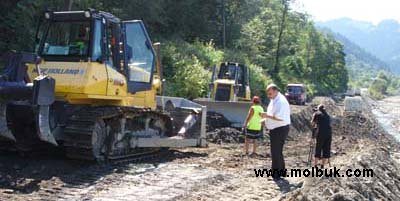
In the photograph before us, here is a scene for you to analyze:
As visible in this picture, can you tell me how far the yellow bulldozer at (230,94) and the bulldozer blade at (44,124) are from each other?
33.3ft

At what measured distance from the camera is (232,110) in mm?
19516

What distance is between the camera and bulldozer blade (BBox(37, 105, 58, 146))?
945 centimetres

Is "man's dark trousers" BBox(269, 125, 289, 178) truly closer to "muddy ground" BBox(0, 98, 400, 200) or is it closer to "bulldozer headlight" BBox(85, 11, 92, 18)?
"muddy ground" BBox(0, 98, 400, 200)

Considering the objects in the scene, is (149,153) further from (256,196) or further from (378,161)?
(378,161)

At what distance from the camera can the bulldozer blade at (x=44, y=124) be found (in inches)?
372

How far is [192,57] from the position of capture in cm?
3080

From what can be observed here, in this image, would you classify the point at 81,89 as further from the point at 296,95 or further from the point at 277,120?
the point at 296,95

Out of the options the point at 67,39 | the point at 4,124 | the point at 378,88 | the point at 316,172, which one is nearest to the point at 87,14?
the point at 67,39

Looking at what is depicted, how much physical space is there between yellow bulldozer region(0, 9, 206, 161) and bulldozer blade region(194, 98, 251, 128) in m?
7.46

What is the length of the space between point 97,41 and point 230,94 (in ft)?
38.5

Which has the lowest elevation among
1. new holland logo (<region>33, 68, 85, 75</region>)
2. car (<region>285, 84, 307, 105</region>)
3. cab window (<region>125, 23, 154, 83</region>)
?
car (<region>285, 84, 307, 105</region>)

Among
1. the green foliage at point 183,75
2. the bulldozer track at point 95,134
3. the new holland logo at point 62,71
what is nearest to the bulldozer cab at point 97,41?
the new holland logo at point 62,71

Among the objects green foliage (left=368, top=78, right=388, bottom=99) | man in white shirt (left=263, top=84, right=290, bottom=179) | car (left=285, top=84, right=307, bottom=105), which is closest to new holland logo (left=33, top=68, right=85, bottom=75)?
man in white shirt (left=263, top=84, right=290, bottom=179)

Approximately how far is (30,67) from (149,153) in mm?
3522
